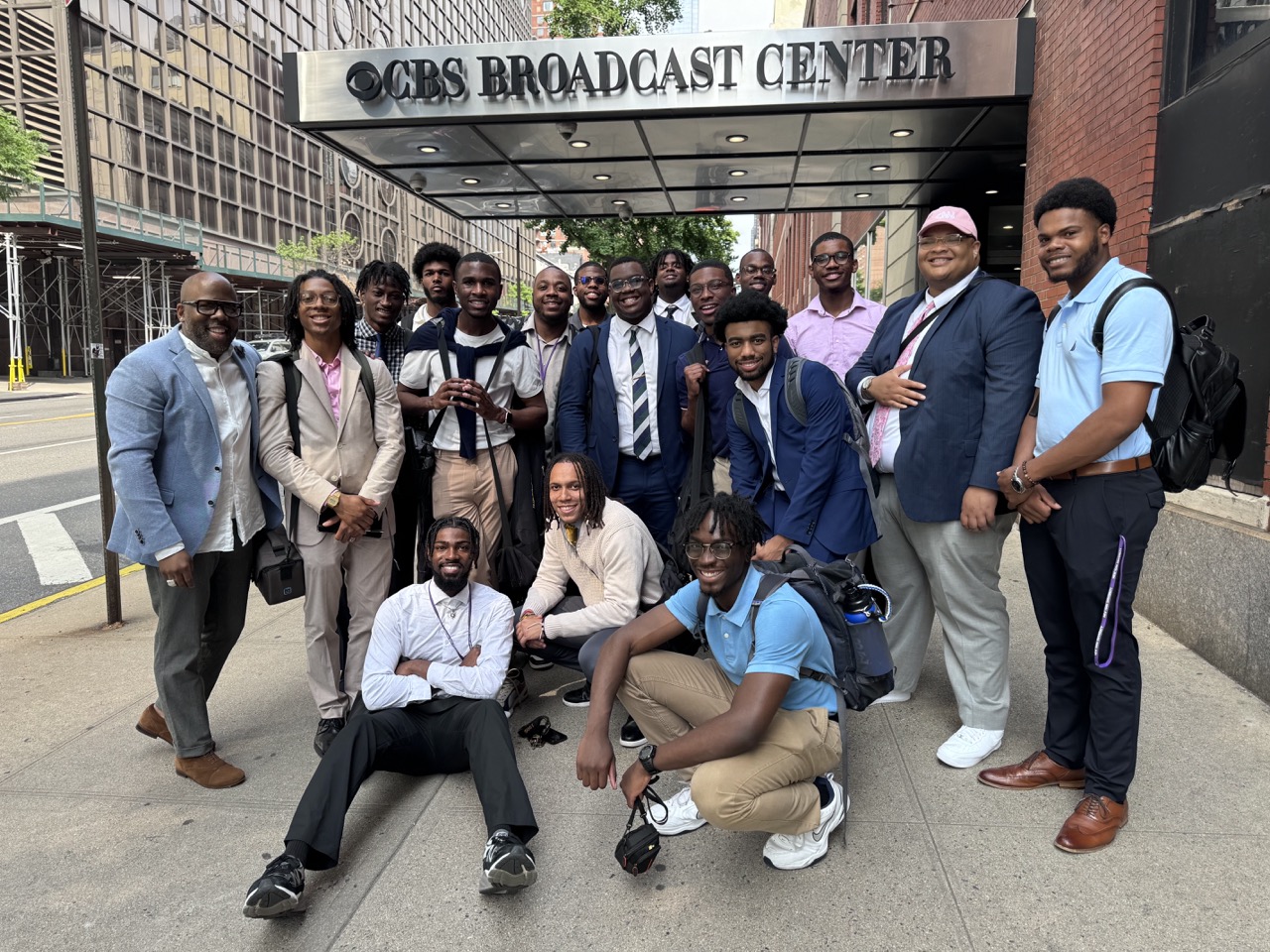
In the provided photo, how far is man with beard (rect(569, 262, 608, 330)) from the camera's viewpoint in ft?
17.1

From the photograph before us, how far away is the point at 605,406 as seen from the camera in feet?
14.0

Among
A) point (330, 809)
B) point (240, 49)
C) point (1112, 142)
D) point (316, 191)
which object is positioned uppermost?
point (240, 49)

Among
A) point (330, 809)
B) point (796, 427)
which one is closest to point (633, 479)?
point (796, 427)

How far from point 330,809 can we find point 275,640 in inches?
112

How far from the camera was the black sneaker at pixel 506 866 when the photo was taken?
2498 mm

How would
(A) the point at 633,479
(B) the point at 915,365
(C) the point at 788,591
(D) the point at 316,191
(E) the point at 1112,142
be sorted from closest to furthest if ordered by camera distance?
(C) the point at 788,591 → (B) the point at 915,365 → (A) the point at 633,479 → (E) the point at 1112,142 → (D) the point at 316,191

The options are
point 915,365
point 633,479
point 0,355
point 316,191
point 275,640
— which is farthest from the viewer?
point 316,191

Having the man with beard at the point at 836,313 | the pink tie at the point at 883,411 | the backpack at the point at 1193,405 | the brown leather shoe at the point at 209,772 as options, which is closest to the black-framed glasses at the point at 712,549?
the pink tie at the point at 883,411

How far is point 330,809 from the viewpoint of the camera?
8.66 feet

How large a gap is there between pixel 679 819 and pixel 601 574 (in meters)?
1.13

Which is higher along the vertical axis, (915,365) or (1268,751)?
(915,365)

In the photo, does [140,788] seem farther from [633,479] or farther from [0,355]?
[0,355]

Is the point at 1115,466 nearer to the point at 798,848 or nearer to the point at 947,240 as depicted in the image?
the point at 947,240

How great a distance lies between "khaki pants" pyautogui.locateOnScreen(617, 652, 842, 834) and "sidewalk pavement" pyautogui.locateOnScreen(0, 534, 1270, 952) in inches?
10.7
